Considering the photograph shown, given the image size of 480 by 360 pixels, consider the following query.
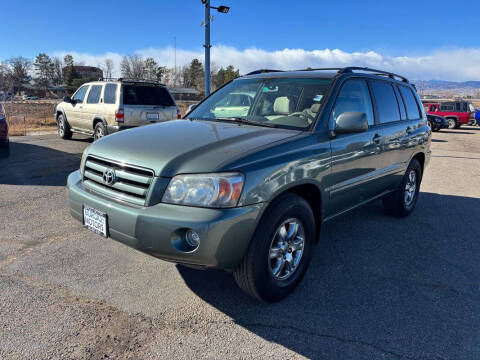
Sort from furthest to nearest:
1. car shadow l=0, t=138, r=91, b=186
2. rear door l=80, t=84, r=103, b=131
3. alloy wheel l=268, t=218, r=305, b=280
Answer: rear door l=80, t=84, r=103, b=131, car shadow l=0, t=138, r=91, b=186, alloy wheel l=268, t=218, r=305, b=280

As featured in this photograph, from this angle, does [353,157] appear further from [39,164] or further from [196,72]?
[196,72]


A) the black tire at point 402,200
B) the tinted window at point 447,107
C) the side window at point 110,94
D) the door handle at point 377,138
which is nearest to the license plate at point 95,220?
the door handle at point 377,138

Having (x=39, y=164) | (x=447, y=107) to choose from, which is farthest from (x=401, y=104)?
(x=447, y=107)

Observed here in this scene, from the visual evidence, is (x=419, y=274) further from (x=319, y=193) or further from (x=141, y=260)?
(x=141, y=260)

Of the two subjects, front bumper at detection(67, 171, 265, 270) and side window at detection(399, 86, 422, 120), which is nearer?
front bumper at detection(67, 171, 265, 270)

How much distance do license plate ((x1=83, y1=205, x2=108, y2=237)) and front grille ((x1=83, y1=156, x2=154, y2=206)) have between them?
16 cm

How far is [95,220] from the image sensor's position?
2.86 metres

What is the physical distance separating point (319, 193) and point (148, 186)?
145cm

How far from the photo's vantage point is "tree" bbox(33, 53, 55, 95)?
344 feet

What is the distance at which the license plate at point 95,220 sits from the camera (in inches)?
109

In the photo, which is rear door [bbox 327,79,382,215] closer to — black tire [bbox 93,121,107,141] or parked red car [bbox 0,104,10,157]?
parked red car [bbox 0,104,10,157]

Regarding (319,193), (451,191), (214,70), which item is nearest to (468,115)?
(451,191)

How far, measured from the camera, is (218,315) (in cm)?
279

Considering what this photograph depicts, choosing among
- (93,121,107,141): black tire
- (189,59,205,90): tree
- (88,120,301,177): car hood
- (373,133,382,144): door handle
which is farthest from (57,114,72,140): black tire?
(189,59,205,90): tree
